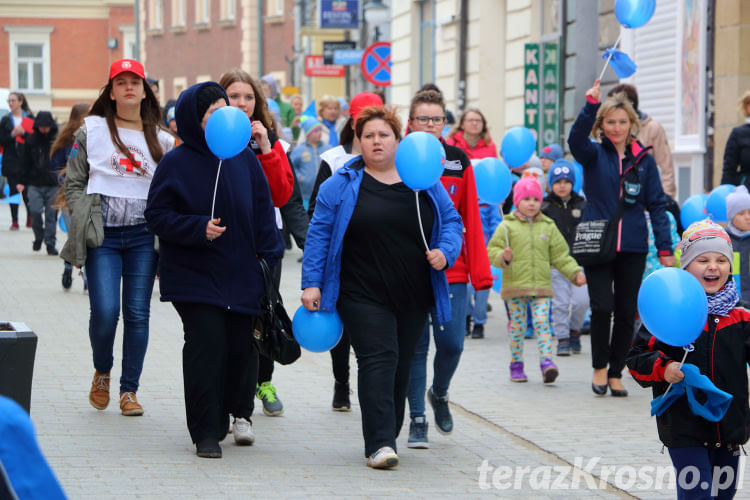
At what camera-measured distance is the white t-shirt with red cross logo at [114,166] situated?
761 centimetres

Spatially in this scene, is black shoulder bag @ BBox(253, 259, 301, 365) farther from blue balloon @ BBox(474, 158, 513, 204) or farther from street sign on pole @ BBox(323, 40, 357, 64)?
street sign on pole @ BBox(323, 40, 357, 64)

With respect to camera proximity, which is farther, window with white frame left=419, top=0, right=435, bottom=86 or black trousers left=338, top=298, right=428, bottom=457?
window with white frame left=419, top=0, right=435, bottom=86

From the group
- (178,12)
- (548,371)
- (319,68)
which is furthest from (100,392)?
(178,12)

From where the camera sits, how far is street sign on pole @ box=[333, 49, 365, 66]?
84.9 feet

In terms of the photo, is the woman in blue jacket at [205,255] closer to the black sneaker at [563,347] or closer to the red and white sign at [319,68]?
the black sneaker at [563,347]

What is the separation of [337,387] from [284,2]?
115 ft

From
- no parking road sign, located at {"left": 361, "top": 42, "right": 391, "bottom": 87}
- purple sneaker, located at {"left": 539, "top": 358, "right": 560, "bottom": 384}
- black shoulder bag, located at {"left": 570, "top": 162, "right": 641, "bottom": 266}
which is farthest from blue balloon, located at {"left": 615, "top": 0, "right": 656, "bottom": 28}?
no parking road sign, located at {"left": 361, "top": 42, "right": 391, "bottom": 87}

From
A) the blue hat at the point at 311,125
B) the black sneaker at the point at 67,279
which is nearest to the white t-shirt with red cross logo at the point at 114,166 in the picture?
the black sneaker at the point at 67,279

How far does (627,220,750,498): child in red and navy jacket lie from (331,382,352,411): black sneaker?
11.3 ft

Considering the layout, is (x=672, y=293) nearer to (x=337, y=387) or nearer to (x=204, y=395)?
(x=204, y=395)

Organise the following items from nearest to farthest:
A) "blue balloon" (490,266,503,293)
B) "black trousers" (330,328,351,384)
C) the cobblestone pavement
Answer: the cobblestone pavement, "black trousers" (330,328,351,384), "blue balloon" (490,266,503,293)

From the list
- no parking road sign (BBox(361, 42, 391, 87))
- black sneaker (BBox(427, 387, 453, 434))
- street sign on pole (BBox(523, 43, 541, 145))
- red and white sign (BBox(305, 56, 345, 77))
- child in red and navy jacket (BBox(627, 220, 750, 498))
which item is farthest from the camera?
red and white sign (BBox(305, 56, 345, 77))

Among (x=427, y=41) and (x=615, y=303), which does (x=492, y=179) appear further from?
(x=427, y=41)

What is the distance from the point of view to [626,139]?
8.86 metres
